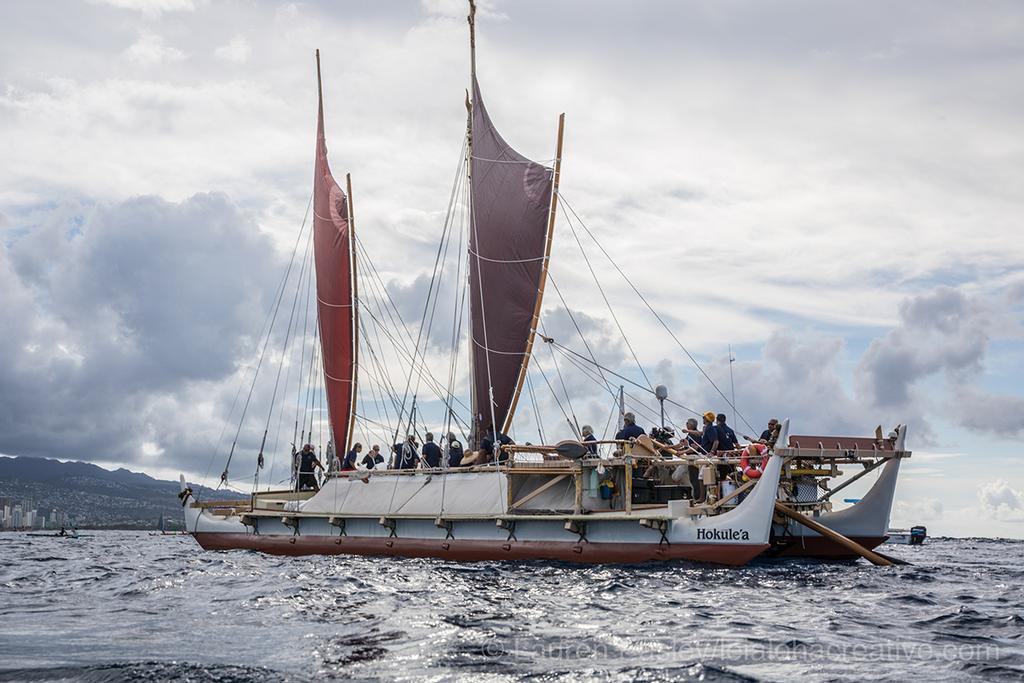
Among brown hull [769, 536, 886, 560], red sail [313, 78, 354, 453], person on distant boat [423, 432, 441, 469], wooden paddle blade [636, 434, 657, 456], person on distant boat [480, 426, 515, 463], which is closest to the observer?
wooden paddle blade [636, 434, 657, 456]

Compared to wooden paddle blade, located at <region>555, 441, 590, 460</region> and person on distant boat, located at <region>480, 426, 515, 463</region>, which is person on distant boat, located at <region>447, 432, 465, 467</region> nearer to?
person on distant boat, located at <region>480, 426, 515, 463</region>

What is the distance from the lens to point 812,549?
87.2 feet

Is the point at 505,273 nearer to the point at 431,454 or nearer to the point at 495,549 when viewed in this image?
the point at 431,454

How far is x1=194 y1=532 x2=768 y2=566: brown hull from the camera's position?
23.2 meters

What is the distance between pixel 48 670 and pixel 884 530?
22.9 metres

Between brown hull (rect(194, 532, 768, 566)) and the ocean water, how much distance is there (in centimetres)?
50

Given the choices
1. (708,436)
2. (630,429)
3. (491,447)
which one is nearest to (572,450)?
(630,429)

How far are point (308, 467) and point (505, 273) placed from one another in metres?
11.2

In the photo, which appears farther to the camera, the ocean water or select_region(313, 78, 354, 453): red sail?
select_region(313, 78, 354, 453): red sail

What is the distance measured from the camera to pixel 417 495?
31.0m

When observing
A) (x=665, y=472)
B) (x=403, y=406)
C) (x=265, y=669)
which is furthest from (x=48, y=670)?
(x=403, y=406)

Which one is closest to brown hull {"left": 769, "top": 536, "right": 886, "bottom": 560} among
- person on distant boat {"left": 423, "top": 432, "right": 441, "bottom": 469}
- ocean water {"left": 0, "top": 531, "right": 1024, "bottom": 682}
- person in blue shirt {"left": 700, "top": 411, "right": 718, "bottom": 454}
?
ocean water {"left": 0, "top": 531, "right": 1024, "bottom": 682}

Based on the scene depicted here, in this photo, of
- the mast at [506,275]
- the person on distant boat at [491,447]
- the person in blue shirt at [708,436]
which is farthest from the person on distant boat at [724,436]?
the mast at [506,275]

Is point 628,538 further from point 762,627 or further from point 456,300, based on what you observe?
point 456,300
